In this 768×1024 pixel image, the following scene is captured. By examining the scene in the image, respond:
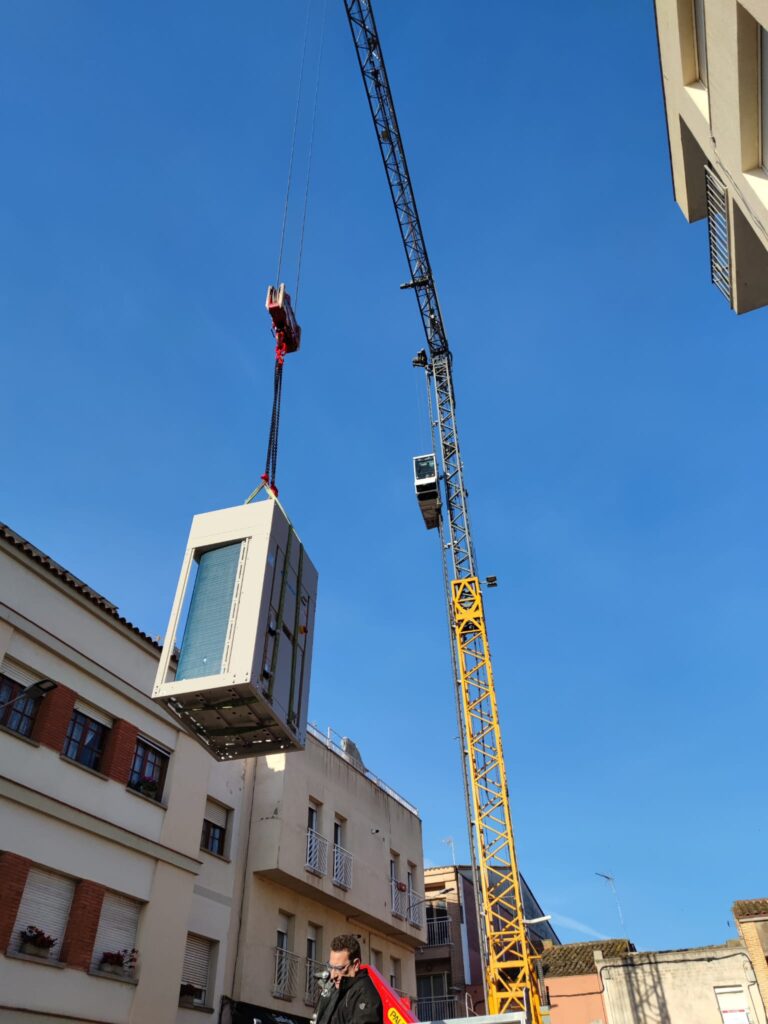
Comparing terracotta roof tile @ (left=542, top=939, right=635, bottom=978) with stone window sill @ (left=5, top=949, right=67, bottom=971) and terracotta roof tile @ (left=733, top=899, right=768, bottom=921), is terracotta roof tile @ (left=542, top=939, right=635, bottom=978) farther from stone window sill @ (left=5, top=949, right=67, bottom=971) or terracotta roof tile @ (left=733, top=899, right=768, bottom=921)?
stone window sill @ (left=5, top=949, right=67, bottom=971)

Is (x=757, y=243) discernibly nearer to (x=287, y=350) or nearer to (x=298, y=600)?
→ (x=298, y=600)

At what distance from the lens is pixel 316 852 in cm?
2364

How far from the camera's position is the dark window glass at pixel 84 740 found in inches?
658

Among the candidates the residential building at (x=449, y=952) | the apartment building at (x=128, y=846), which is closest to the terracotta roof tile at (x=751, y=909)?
the residential building at (x=449, y=952)

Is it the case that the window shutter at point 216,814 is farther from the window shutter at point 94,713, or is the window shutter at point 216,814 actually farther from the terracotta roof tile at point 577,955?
the terracotta roof tile at point 577,955

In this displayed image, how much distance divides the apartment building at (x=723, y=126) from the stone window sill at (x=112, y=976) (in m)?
15.7

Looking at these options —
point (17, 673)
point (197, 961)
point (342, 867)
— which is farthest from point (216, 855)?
point (17, 673)

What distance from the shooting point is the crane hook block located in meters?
19.0

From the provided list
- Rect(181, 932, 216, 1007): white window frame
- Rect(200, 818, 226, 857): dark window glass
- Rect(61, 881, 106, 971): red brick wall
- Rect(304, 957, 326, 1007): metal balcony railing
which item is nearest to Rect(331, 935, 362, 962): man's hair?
Rect(61, 881, 106, 971): red brick wall

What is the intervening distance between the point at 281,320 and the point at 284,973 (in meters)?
16.6

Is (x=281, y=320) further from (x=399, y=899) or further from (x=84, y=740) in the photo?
(x=399, y=899)

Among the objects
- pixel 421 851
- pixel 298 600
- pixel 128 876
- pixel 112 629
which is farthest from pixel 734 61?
pixel 421 851

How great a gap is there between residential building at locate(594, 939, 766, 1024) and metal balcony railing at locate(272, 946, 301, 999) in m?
12.6

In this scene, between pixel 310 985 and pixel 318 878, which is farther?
pixel 318 878
